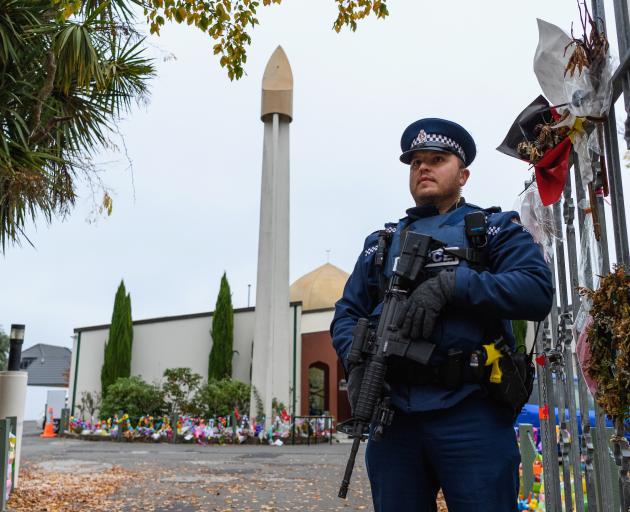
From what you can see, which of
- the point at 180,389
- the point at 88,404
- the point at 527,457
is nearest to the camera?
the point at 527,457

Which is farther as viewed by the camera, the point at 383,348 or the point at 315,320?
the point at 315,320

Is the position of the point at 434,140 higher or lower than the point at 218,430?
higher

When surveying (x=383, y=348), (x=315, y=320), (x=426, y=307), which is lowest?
(x=383, y=348)

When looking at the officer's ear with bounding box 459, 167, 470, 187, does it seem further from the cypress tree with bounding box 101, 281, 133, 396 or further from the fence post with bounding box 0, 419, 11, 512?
the cypress tree with bounding box 101, 281, 133, 396

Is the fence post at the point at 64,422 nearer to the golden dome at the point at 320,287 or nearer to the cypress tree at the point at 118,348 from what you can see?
the cypress tree at the point at 118,348

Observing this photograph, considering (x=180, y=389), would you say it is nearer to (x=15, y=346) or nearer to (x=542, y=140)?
(x=15, y=346)

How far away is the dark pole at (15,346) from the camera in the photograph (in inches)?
330

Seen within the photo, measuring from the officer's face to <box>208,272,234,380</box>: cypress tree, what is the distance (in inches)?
846

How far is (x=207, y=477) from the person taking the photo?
959cm

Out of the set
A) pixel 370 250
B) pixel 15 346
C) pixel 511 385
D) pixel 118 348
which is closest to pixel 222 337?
pixel 118 348

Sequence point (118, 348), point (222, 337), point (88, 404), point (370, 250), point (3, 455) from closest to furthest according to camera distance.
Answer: point (370, 250)
point (3, 455)
point (222, 337)
point (88, 404)
point (118, 348)

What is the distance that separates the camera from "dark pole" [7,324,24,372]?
27.5 ft

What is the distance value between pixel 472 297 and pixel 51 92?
7.92m

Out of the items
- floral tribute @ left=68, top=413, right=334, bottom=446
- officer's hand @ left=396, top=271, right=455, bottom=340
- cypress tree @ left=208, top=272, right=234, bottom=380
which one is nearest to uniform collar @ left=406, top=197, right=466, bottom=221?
officer's hand @ left=396, top=271, right=455, bottom=340
